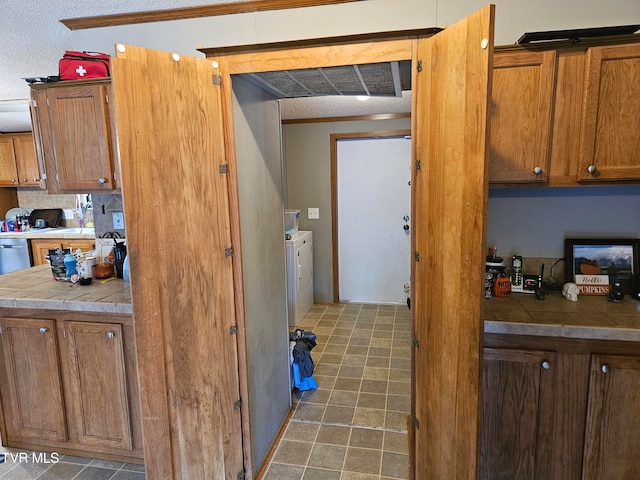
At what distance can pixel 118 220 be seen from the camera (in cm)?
254

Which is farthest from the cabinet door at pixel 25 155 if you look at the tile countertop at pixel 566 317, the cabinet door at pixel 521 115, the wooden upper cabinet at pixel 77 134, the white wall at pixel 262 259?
the tile countertop at pixel 566 317

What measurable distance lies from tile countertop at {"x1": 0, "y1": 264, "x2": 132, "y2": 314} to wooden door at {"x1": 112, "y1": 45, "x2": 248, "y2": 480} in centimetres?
50

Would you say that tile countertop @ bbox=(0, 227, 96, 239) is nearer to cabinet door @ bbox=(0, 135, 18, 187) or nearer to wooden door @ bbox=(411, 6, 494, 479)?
cabinet door @ bbox=(0, 135, 18, 187)

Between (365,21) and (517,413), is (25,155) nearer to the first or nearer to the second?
(365,21)

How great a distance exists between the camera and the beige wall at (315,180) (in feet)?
14.6

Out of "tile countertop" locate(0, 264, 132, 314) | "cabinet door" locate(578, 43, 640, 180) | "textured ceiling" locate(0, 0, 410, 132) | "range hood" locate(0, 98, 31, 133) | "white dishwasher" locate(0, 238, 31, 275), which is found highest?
"textured ceiling" locate(0, 0, 410, 132)

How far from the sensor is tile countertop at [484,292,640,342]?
1537mm

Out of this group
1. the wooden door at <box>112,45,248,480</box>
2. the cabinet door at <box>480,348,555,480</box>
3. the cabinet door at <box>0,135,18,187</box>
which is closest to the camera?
the wooden door at <box>112,45,248,480</box>

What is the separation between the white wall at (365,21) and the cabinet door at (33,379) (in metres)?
1.68

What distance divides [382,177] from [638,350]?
3.17 meters

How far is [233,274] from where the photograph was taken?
178cm

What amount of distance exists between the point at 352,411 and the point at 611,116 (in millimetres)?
2211

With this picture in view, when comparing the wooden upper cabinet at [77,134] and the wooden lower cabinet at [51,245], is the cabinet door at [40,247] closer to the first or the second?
the wooden lower cabinet at [51,245]

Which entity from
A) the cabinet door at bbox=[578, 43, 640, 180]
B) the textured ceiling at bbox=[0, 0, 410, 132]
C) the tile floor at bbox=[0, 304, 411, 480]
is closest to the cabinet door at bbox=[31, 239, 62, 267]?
the textured ceiling at bbox=[0, 0, 410, 132]
